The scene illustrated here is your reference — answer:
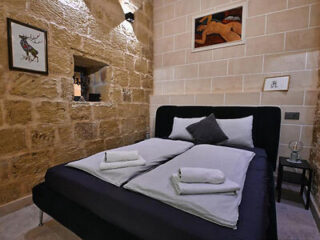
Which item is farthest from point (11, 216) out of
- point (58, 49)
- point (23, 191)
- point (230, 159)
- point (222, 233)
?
point (230, 159)

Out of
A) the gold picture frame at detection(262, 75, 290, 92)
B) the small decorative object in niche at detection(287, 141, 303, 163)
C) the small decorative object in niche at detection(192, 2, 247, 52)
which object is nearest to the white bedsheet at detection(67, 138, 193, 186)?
the small decorative object in niche at detection(287, 141, 303, 163)

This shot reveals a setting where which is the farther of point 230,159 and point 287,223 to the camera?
point 287,223

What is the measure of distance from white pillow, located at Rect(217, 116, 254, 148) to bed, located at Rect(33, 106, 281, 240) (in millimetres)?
564

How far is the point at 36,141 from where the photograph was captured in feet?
5.89

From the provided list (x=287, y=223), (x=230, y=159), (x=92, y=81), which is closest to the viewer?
(x=230, y=159)

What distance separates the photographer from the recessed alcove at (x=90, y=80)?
2.59 meters

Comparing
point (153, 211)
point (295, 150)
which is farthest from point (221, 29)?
point (153, 211)

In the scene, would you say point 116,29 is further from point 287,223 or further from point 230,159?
point 287,223

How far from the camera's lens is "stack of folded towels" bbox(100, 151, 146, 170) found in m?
1.30

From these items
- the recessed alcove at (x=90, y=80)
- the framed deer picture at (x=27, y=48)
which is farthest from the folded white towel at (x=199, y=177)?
the recessed alcove at (x=90, y=80)

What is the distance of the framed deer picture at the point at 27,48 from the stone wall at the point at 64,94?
0.15 ft

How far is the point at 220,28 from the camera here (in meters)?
2.69

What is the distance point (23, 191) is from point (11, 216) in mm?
230

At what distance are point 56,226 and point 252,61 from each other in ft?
10.2
